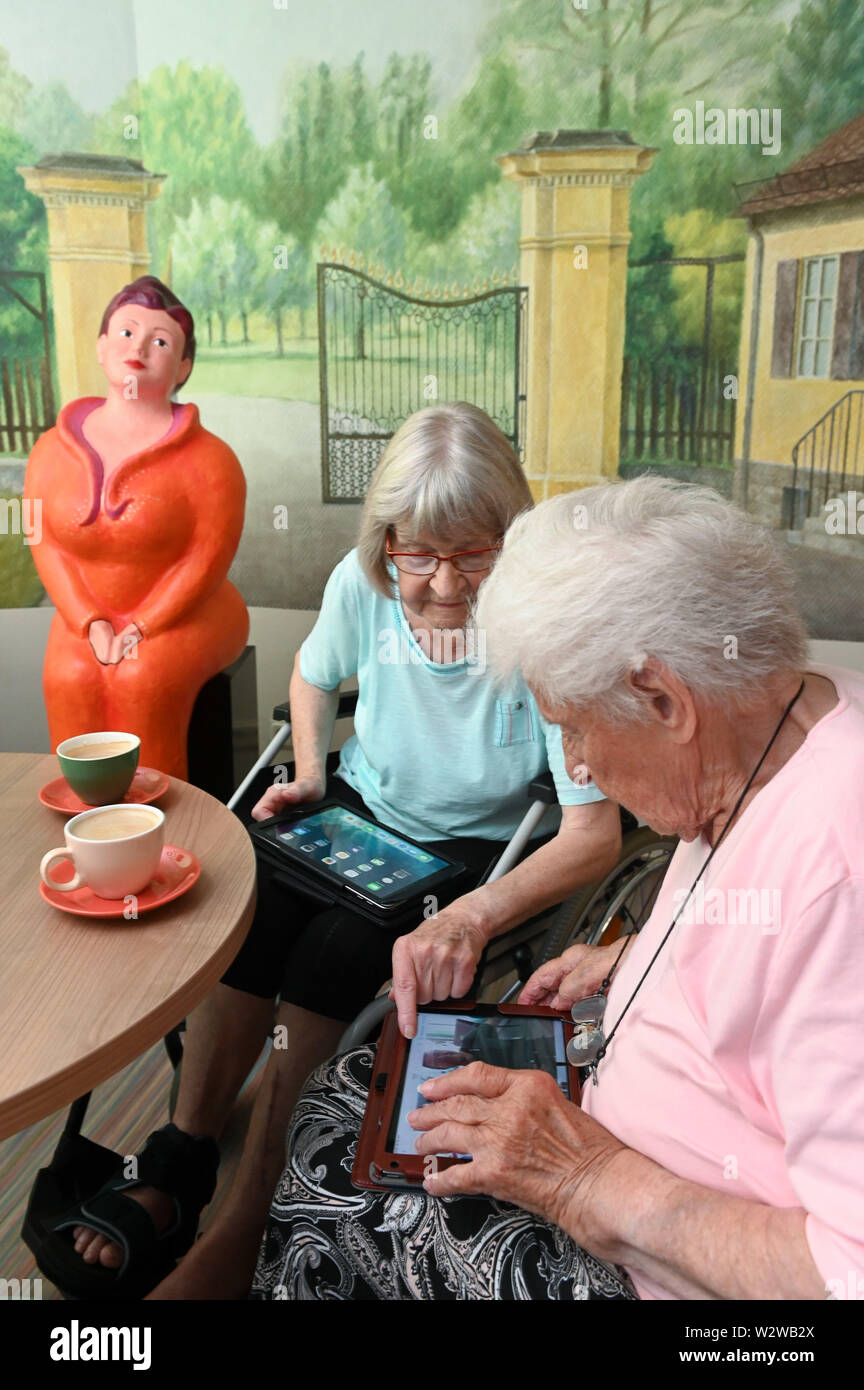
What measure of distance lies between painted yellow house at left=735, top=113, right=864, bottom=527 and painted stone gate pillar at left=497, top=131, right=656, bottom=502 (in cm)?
38

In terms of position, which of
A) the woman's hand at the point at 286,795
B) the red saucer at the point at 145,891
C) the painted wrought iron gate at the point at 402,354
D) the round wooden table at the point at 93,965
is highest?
the painted wrought iron gate at the point at 402,354

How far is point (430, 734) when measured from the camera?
68.4 inches

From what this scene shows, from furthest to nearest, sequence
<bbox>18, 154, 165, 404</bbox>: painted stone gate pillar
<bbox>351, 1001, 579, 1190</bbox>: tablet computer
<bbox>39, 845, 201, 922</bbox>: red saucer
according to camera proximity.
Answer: <bbox>18, 154, 165, 404</bbox>: painted stone gate pillar
<bbox>39, 845, 201, 922</bbox>: red saucer
<bbox>351, 1001, 579, 1190</bbox>: tablet computer

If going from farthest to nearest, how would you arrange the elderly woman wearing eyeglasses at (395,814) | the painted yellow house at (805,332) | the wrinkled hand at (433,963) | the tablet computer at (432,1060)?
1. the painted yellow house at (805,332)
2. the elderly woman wearing eyeglasses at (395,814)
3. the wrinkled hand at (433,963)
4. the tablet computer at (432,1060)

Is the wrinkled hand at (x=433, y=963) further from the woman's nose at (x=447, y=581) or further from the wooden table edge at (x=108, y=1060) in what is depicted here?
the woman's nose at (x=447, y=581)

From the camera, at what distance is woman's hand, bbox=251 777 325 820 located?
175cm

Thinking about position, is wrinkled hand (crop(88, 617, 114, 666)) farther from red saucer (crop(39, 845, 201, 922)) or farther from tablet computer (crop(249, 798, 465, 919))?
red saucer (crop(39, 845, 201, 922))

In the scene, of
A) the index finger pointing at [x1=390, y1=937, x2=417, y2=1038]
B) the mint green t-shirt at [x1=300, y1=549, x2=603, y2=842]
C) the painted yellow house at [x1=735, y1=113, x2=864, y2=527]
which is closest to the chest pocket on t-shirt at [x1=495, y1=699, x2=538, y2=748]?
the mint green t-shirt at [x1=300, y1=549, x2=603, y2=842]

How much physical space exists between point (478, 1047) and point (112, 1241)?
0.61m

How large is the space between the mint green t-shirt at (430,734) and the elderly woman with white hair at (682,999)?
598 millimetres

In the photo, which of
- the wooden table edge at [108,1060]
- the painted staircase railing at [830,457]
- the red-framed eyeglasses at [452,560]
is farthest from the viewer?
the painted staircase railing at [830,457]

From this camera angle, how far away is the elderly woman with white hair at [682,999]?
82 cm

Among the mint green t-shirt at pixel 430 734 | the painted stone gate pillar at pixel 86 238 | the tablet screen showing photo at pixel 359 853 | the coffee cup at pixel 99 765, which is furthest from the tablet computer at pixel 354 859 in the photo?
the painted stone gate pillar at pixel 86 238
